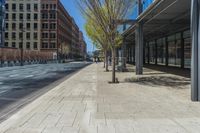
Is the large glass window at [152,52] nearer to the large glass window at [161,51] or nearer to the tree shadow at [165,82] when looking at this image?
the large glass window at [161,51]

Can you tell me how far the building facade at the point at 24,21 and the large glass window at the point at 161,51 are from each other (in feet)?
248

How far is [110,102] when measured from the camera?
12.1 meters

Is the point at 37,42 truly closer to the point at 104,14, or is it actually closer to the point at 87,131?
the point at 104,14

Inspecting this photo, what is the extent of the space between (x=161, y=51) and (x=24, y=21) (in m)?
80.5

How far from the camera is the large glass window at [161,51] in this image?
52.0 meters

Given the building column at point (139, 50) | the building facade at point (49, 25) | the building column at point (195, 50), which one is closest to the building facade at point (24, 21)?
the building facade at point (49, 25)

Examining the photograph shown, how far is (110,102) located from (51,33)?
377ft

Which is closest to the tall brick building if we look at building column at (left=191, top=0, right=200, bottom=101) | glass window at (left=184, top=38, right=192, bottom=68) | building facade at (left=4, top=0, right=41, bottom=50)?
building facade at (left=4, top=0, right=41, bottom=50)

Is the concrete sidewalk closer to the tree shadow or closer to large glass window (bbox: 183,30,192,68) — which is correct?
the tree shadow

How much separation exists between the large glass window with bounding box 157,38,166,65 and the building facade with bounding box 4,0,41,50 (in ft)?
248

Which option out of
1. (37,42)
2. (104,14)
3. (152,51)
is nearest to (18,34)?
(37,42)

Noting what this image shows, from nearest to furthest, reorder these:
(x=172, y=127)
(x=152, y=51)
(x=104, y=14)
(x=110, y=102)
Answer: (x=172, y=127)
(x=110, y=102)
(x=104, y=14)
(x=152, y=51)

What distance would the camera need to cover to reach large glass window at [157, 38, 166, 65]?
52000 millimetres

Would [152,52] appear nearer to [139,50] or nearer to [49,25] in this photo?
[139,50]
